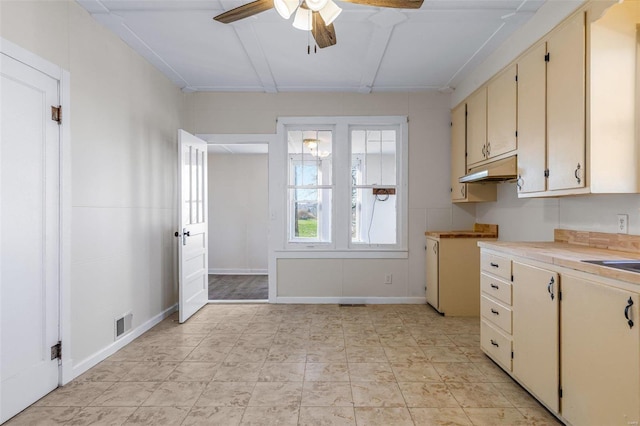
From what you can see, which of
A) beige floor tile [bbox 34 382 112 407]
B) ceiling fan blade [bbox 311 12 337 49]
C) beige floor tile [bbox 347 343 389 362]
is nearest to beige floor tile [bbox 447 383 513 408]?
beige floor tile [bbox 347 343 389 362]

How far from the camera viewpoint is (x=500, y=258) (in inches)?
89.0

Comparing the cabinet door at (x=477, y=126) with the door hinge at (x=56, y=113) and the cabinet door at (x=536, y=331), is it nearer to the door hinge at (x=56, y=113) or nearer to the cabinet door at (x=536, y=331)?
the cabinet door at (x=536, y=331)

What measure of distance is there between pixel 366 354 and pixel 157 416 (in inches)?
60.2

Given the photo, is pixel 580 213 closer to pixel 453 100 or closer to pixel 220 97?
pixel 453 100

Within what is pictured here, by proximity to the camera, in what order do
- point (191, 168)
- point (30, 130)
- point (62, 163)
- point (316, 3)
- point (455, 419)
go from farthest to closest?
point (191, 168), point (62, 163), point (30, 130), point (455, 419), point (316, 3)

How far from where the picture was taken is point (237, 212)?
615 centimetres

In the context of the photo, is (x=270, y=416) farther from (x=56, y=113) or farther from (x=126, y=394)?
(x=56, y=113)

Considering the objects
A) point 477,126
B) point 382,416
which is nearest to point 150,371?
point 382,416

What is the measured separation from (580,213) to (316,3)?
2265 mm

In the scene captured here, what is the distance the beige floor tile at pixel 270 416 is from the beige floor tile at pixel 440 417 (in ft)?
2.27

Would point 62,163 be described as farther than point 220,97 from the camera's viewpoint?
No

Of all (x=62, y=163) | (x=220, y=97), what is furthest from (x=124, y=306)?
(x=220, y=97)

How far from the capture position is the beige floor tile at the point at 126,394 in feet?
6.52

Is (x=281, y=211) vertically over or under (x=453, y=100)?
under
